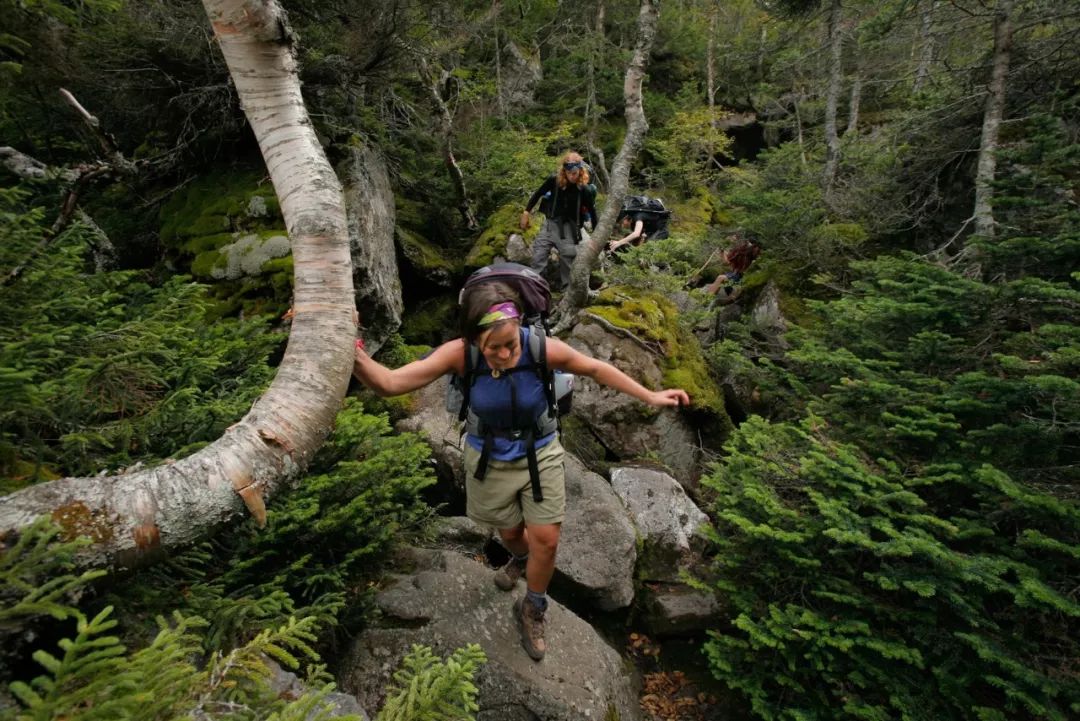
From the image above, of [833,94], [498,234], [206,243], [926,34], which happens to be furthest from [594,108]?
[206,243]

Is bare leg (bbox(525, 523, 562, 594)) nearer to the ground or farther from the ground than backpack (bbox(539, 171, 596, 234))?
nearer to the ground

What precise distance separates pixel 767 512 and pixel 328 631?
3.64 m

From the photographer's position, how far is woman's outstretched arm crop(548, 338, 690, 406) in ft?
10.9

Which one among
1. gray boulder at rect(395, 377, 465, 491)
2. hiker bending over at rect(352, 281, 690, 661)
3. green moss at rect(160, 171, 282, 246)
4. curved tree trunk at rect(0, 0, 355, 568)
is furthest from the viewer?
green moss at rect(160, 171, 282, 246)

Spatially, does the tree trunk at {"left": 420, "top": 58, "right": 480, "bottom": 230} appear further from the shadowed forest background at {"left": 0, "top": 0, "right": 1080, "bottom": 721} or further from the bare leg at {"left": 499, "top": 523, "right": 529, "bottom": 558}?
the bare leg at {"left": 499, "top": 523, "right": 529, "bottom": 558}

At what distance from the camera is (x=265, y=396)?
2016mm

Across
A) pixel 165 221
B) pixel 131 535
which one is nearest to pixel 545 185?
pixel 165 221

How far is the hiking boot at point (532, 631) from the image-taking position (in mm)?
3754

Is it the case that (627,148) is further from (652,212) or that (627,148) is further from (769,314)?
(769,314)

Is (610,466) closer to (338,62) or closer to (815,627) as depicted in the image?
(815,627)

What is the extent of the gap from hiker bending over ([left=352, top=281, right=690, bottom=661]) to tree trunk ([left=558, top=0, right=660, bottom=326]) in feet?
15.6

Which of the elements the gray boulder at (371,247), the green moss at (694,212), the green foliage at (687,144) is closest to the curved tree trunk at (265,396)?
the gray boulder at (371,247)

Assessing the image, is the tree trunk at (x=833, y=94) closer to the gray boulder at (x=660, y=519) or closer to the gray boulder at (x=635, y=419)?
the gray boulder at (x=635, y=419)

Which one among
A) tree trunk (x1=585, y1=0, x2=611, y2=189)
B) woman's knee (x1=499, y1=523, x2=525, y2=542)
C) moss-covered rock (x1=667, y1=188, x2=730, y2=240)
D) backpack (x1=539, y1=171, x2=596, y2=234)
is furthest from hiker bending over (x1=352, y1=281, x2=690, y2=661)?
tree trunk (x1=585, y1=0, x2=611, y2=189)
